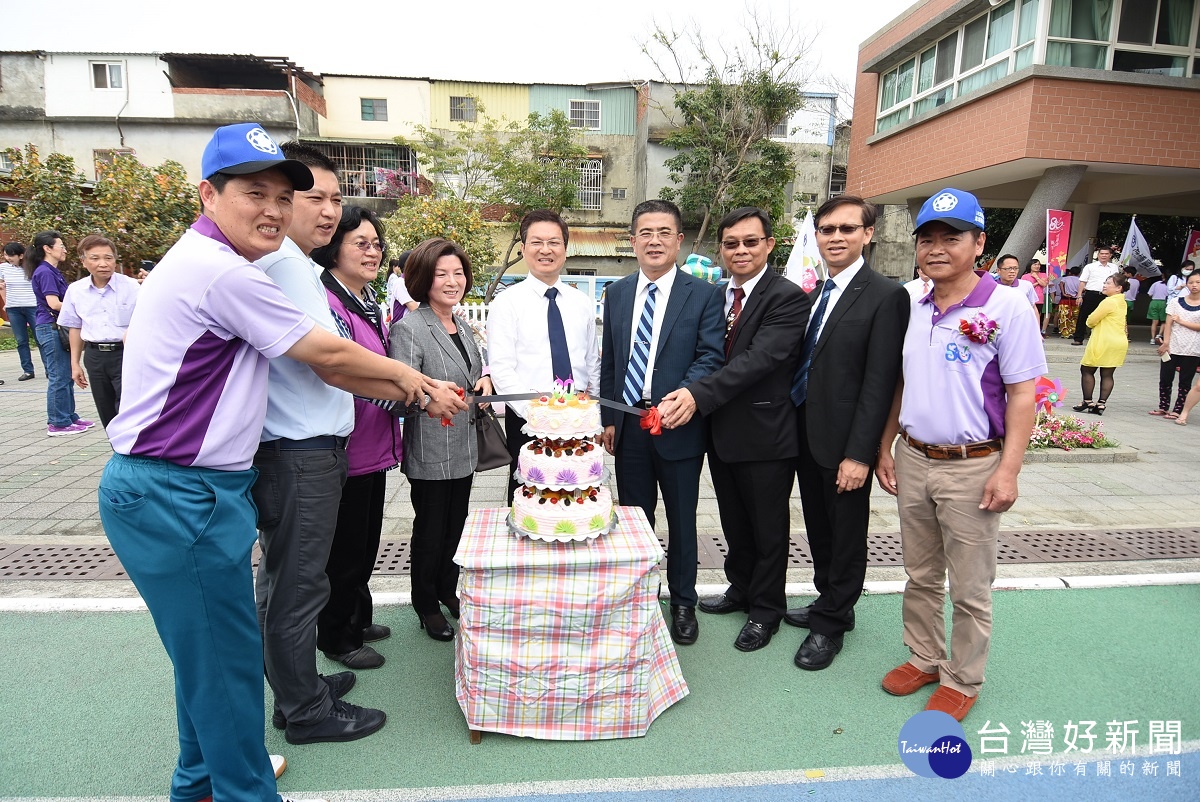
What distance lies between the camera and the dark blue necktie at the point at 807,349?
341 cm

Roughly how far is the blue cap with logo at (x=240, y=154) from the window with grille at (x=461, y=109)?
26.6 meters

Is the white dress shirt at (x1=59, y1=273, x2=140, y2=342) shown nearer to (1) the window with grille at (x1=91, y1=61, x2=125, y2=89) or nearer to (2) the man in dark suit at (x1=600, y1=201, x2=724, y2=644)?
(2) the man in dark suit at (x1=600, y1=201, x2=724, y2=644)

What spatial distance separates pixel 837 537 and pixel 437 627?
6.98 ft

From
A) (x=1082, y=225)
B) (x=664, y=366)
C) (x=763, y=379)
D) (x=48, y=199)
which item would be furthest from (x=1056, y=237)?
(x=48, y=199)

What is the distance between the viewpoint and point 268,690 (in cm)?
Answer: 312

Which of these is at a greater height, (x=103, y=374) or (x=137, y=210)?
(x=137, y=210)

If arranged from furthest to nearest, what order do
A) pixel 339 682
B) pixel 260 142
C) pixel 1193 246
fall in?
pixel 1193 246 < pixel 339 682 < pixel 260 142

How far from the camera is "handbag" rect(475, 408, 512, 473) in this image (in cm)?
350

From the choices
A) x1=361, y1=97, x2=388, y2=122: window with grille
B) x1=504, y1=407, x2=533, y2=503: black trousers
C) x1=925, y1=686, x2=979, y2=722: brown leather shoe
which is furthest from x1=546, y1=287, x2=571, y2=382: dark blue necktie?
x1=361, y1=97, x2=388, y2=122: window with grille

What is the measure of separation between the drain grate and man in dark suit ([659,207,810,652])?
3.04 feet

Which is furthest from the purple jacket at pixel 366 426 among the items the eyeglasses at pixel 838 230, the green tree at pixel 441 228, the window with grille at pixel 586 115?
the window with grille at pixel 586 115

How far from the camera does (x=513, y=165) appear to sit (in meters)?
22.5

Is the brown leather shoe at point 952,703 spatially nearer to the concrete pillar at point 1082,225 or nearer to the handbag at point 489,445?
the handbag at point 489,445

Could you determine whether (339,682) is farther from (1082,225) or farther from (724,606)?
(1082,225)
